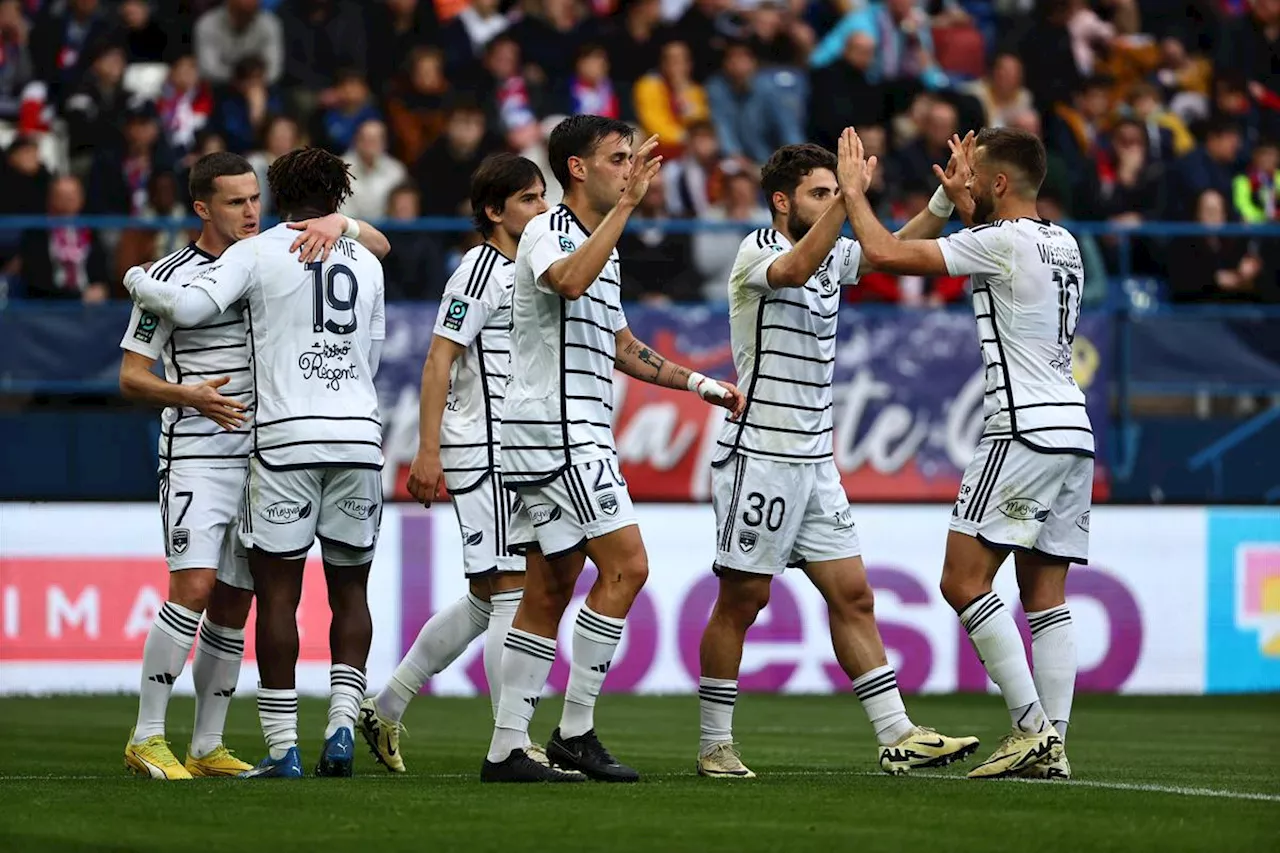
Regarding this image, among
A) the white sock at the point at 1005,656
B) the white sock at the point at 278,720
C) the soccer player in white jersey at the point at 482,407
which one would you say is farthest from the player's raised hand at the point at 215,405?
the white sock at the point at 1005,656

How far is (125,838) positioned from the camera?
21.1 ft

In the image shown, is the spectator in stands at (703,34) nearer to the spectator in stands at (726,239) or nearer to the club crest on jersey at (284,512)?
the spectator in stands at (726,239)

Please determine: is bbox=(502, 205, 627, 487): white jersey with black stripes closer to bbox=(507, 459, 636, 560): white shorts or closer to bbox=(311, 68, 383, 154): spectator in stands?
bbox=(507, 459, 636, 560): white shorts

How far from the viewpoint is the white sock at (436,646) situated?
9.32 metres

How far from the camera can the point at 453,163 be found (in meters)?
17.5

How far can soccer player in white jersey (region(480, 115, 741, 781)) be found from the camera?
25.7 feet

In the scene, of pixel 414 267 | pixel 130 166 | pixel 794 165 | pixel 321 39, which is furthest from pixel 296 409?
pixel 321 39

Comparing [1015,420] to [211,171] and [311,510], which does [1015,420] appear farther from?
[211,171]

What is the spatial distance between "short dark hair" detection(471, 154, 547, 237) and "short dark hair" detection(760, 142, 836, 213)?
114cm

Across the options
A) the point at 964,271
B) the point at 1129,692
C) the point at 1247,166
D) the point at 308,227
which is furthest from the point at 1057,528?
the point at 1247,166

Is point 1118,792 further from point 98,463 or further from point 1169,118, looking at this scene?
point 1169,118

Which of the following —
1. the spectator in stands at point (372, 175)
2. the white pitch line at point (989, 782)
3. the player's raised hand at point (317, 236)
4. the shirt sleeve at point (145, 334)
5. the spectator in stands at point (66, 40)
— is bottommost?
the white pitch line at point (989, 782)

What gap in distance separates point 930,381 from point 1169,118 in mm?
5735

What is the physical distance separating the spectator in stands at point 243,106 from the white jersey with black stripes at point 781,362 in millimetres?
10251
